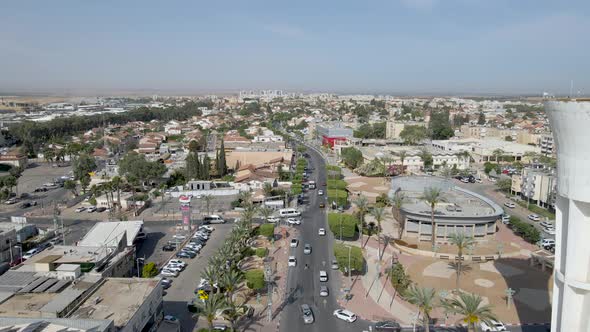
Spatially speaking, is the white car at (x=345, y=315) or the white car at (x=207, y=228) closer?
the white car at (x=345, y=315)

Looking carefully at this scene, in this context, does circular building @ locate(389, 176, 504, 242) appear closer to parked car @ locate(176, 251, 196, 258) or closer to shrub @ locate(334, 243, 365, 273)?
shrub @ locate(334, 243, 365, 273)

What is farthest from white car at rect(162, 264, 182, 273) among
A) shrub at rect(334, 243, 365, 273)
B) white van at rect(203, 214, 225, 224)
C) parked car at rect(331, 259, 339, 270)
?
white van at rect(203, 214, 225, 224)

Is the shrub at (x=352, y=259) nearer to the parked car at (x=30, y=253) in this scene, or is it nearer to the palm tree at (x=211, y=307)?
the palm tree at (x=211, y=307)

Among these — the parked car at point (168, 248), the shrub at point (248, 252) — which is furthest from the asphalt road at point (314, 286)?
the parked car at point (168, 248)

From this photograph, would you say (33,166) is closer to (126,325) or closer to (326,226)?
(326,226)

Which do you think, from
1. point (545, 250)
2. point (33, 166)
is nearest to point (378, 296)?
point (545, 250)

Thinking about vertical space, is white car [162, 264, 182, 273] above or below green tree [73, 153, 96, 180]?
below
